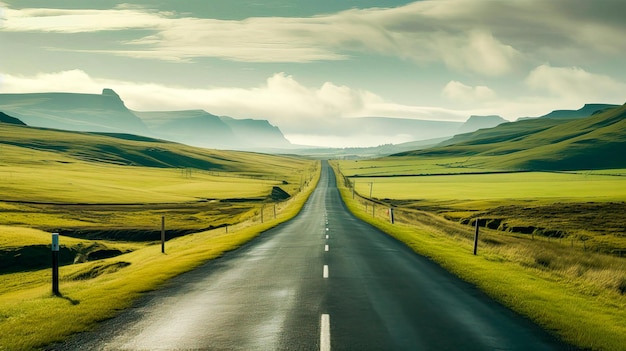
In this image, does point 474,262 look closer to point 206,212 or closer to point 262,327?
point 262,327

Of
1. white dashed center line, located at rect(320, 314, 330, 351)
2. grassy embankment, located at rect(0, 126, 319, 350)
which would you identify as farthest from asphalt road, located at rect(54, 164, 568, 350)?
grassy embankment, located at rect(0, 126, 319, 350)

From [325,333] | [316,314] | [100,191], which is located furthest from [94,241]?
[100,191]

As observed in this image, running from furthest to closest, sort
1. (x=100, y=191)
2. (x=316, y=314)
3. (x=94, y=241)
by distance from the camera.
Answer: (x=100, y=191) → (x=94, y=241) → (x=316, y=314)

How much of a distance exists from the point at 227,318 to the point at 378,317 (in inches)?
143

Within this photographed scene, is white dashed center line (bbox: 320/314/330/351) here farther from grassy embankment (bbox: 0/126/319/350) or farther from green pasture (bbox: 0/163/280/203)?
green pasture (bbox: 0/163/280/203)

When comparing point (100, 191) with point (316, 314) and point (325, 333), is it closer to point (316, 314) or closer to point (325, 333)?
point (316, 314)

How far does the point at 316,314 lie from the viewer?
1230 cm

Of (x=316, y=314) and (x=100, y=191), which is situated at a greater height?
(x=316, y=314)

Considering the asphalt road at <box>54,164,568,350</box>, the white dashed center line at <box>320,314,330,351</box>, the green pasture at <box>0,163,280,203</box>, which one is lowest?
the green pasture at <box>0,163,280,203</box>

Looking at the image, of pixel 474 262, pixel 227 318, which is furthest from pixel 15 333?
pixel 474 262

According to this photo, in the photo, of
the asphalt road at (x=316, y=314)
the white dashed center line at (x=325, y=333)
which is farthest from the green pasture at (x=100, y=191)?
the white dashed center line at (x=325, y=333)

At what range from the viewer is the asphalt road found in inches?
399

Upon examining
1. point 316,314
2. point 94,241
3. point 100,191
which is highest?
point 316,314

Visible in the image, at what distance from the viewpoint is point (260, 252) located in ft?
83.1
